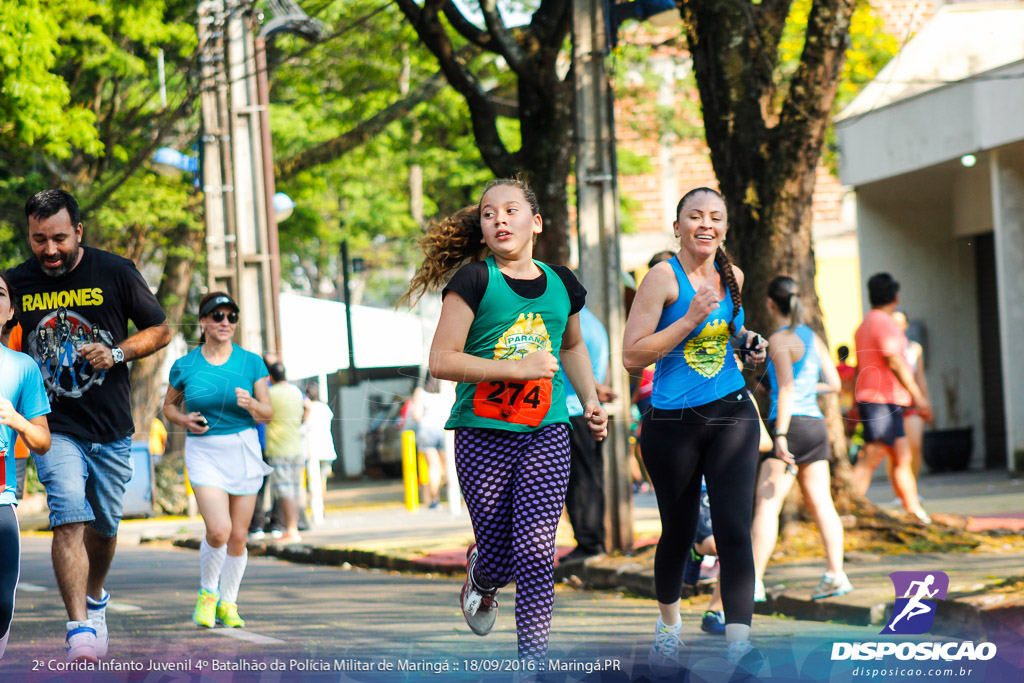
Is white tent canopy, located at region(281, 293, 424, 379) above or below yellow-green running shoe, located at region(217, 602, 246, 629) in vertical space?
above

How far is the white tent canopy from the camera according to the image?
34.8 ft

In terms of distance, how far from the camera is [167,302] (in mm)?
20469

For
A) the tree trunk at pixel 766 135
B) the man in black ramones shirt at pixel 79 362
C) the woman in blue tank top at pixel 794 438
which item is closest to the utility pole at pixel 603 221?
the tree trunk at pixel 766 135

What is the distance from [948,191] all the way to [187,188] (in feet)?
35.6

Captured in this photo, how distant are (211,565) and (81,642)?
1.81 m

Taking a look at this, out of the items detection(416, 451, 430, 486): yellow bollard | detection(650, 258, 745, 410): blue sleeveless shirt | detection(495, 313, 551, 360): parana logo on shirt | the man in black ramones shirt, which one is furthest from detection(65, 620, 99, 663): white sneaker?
detection(416, 451, 430, 486): yellow bollard

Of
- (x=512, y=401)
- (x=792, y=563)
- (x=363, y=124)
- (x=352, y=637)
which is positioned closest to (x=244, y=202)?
(x=363, y=124)

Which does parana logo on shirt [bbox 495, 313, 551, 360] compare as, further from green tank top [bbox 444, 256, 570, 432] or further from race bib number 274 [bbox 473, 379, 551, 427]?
race bib number 274 [bbox 473, 379, 551, 427]

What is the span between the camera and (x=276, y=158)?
21875 millimetres

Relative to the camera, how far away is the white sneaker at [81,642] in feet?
17.7

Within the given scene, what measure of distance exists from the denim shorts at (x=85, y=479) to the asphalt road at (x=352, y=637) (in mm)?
658

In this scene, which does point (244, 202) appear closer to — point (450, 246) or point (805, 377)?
point (805, 377)

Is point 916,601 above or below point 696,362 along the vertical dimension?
below

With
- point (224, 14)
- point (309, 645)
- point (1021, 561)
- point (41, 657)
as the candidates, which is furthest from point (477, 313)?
point (224, 14)
